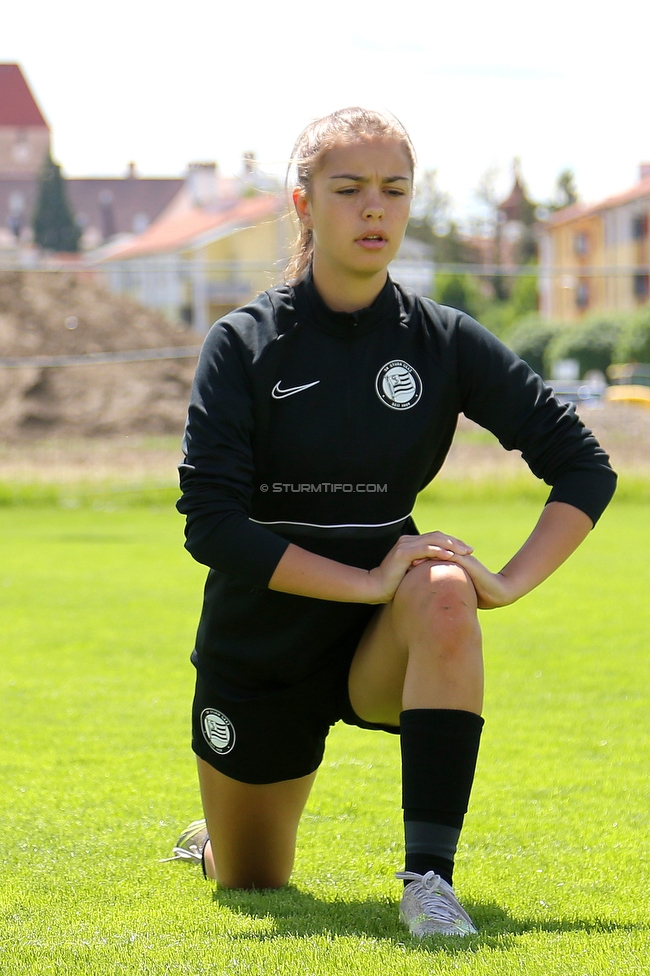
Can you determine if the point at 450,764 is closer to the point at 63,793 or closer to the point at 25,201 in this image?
the point at 63,793

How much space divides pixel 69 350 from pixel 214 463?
51.0 feet

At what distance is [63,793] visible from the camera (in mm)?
3521

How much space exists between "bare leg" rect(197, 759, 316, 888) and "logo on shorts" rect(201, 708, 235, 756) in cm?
7

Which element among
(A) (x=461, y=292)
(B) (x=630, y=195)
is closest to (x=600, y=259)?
(B) (x=630, y=195)

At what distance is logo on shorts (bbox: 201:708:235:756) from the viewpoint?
275cm

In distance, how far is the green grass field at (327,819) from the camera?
212 centimetres

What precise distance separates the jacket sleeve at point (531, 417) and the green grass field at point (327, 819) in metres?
0.81

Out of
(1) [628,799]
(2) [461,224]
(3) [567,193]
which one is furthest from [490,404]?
(3) [567,193]

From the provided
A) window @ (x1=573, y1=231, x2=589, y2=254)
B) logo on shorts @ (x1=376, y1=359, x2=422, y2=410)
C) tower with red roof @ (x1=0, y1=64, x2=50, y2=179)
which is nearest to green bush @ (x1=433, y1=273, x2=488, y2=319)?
tower with red roof @ (x1=0, y1=64, x2=50, y2=179)

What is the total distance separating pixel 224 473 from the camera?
247 cm

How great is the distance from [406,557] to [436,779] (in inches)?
15.5

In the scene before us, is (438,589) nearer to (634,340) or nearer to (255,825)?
(255,825)

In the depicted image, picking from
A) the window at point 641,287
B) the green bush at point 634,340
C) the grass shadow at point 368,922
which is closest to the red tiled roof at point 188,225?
the window at point 641,287

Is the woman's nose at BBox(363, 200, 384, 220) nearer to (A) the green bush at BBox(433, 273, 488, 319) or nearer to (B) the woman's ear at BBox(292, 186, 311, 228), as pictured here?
(B) the woman's ear at BBox(292, 186, 311, 228)
